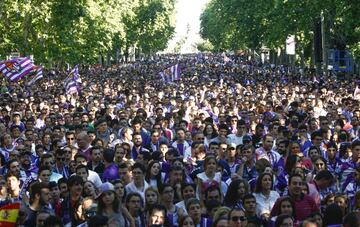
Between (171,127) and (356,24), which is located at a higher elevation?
(356,24)

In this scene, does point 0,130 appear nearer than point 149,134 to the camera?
No

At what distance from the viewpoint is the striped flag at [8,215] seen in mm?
8078

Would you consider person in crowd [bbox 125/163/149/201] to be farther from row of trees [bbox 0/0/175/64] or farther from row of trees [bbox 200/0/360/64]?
row of trees [bbox 0/0/175/64]

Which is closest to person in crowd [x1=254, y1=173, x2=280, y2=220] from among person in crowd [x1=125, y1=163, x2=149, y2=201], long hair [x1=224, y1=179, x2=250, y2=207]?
long hair [x1=224, y1=179, x2=250, y2=207]

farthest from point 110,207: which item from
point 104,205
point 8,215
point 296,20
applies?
point 296,20

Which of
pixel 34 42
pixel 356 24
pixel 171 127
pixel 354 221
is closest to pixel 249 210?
pixel 354 221

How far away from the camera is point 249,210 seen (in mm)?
8359

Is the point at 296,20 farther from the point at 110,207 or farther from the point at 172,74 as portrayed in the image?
the point at 110,207

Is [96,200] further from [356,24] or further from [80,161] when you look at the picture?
[356,24]

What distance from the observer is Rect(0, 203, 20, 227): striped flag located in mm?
8078

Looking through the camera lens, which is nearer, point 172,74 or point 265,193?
point 265,193

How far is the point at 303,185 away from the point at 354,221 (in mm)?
1868

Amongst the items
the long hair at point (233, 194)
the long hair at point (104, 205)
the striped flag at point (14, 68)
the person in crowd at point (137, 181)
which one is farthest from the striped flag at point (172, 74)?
the long hair at point (104, 205)

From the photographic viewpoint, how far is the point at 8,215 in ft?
26.5
